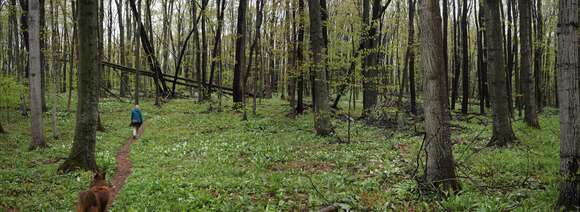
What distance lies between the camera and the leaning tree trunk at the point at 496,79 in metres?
12.0

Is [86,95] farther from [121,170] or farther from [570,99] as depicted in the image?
[570,99]

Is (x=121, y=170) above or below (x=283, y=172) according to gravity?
below

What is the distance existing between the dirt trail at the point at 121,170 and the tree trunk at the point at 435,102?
652cm

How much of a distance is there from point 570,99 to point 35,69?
16903mm

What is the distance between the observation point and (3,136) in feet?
58.2

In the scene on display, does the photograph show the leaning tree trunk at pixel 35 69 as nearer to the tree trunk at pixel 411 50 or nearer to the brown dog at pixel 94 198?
the brown dog at pixel 94 198

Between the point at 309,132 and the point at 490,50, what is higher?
the point at 490,50

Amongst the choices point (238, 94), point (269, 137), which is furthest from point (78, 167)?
point (238, 94)

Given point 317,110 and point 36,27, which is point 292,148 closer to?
point 317,110

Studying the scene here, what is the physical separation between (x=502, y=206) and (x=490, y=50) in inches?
299

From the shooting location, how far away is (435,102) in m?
6.95

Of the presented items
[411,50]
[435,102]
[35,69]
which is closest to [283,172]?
[435,102]

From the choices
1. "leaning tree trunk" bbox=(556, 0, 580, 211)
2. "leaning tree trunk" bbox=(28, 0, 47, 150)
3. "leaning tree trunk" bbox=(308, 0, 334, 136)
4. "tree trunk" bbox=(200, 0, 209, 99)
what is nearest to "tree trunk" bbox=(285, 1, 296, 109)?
"leaning tree trunk" bbox=(308, 0, 334, 136)

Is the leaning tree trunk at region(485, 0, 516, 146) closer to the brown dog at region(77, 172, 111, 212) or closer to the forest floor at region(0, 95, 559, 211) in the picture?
the forest floor at region(0, 95, 559, 211)
